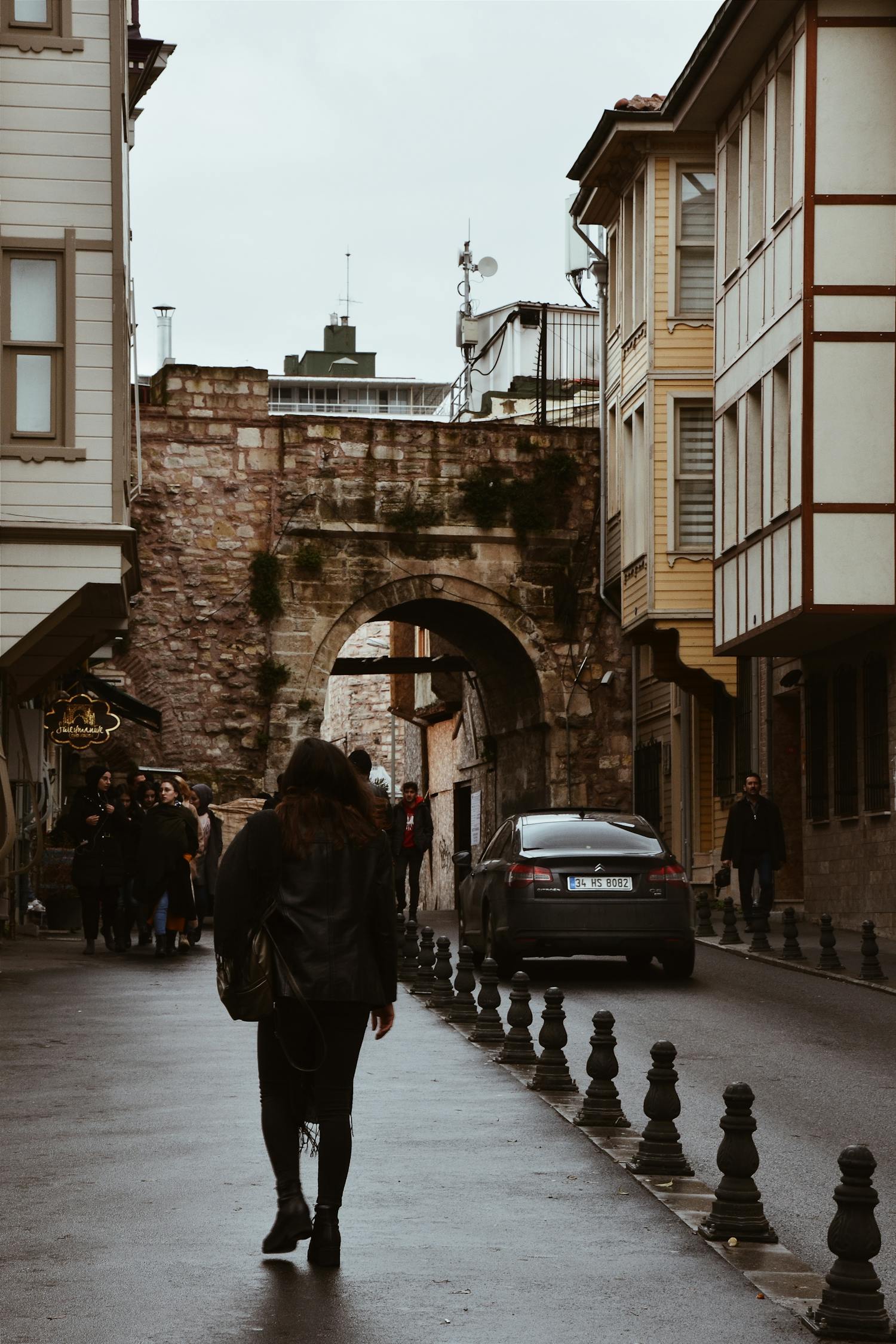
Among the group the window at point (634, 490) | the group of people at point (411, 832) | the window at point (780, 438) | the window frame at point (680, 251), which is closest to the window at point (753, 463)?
the window at point (780, 438)

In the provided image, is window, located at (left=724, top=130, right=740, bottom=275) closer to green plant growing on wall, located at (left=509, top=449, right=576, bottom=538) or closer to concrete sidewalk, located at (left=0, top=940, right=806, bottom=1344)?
green plant growing on wall, located at (left=509, top=449, right=576, bottom=538)

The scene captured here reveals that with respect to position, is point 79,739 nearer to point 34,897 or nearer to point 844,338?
point 34,897

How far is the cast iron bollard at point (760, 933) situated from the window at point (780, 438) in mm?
4524

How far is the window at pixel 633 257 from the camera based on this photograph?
3288cm

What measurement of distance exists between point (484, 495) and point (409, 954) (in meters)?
16.0

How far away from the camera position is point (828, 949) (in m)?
19.0

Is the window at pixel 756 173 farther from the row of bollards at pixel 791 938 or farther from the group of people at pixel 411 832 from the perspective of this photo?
the group of people at pixel 411 832

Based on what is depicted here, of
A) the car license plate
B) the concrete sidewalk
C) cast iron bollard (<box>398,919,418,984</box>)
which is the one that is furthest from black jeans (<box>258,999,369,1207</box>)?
cast iron bollard (<box>398,919,418,984</box>)

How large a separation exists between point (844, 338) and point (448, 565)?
1385 centimetres

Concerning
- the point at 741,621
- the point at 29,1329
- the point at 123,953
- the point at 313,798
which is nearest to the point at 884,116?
the point at 741,621

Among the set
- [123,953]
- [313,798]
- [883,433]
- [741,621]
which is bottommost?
[123,953]

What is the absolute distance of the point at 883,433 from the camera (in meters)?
22.2

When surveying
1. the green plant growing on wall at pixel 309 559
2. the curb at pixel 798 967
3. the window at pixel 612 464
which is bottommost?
the curb at pixel 798 967

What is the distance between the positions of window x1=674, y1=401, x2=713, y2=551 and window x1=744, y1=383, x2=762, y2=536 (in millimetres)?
5624
